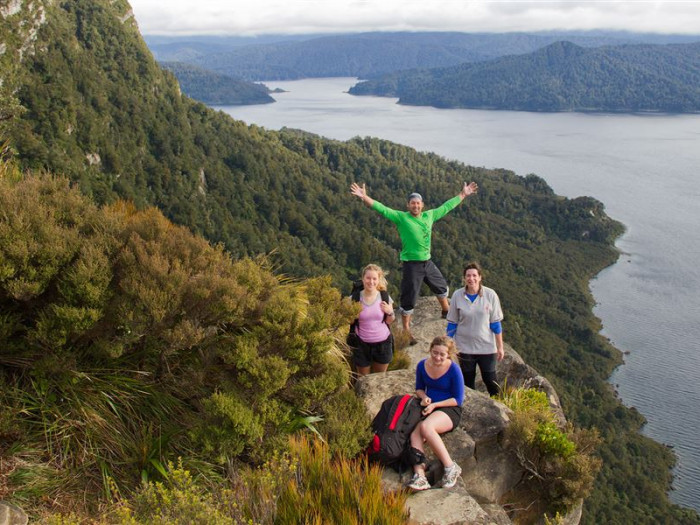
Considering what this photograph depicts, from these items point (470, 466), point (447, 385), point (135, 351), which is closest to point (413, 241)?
point (447, 385)

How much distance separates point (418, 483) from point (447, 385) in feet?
3.02

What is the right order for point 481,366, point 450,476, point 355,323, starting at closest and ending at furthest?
point 450,476
point 355,323
point 481,366

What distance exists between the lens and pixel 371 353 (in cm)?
523

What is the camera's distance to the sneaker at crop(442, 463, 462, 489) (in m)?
3.83

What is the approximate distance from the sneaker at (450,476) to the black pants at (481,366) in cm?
176

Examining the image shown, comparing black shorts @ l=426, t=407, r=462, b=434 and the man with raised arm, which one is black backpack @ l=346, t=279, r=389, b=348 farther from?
Answer: the man with raised arm

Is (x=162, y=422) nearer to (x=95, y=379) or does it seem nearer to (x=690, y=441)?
(x=95, y=379)

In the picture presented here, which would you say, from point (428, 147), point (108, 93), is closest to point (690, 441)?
point (108, 93)

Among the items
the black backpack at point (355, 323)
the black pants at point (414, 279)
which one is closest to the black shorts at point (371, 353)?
the black backpack at point (355, 323)

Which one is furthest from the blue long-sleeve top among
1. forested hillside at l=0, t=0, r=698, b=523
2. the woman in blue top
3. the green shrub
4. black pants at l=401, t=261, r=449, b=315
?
forested hillside at l=0, t=0, r=698, b=523

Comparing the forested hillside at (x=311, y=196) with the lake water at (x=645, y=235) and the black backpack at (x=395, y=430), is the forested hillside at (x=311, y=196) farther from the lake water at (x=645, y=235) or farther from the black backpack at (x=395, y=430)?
the black backpack at (x=395, y=430)

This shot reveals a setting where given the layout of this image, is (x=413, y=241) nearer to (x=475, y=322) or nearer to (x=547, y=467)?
(x=475, y=322)

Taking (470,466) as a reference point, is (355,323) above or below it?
above

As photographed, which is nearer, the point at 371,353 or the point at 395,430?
the point at 395,430
